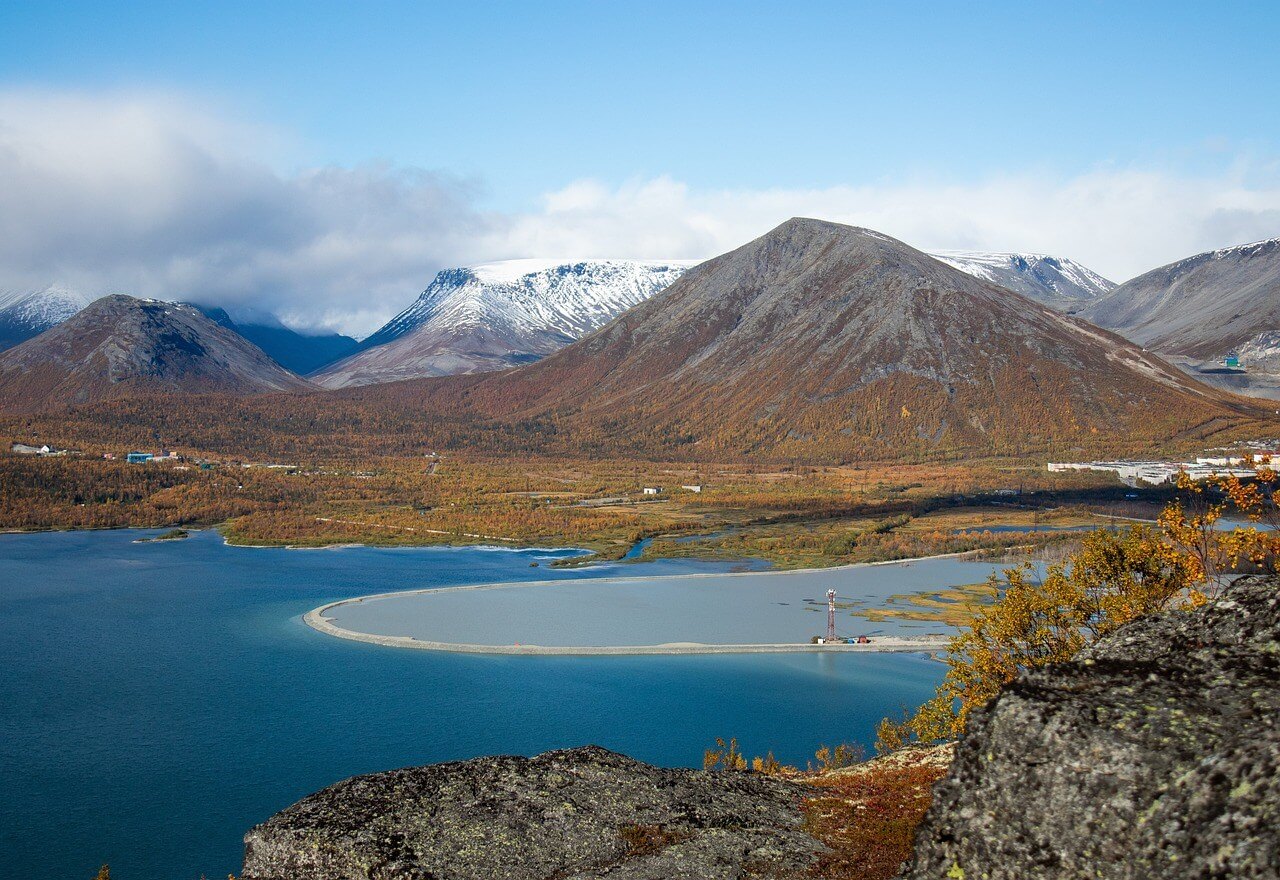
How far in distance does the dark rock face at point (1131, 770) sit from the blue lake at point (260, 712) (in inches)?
1199

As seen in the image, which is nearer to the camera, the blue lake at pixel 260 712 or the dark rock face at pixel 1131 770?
the dark rock face at pixel 1131 770

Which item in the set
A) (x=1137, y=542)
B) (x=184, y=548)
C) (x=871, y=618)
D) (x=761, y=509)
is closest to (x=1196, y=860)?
(x=1137, y=542)

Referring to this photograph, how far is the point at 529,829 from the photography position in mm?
17750

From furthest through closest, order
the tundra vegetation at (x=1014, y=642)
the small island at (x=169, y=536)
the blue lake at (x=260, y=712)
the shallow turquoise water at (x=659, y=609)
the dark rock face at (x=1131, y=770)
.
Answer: the small island at (x=169, y=536)
the shallow turquoise water at (x=659, y=609)
the blue lake at (x=260, y=712)
the tundra vegetation at (x=1014, y=642)
the dark rock face at (x=1131, y=770)

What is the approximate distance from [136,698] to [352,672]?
38.0 feet

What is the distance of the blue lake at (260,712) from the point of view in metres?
40.4

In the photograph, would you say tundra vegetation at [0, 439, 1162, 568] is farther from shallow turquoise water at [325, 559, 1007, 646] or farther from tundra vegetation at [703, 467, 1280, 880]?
tundra vegetation at [703, 467, 1280, 880]

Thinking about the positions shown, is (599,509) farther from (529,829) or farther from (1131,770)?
(1131,770)

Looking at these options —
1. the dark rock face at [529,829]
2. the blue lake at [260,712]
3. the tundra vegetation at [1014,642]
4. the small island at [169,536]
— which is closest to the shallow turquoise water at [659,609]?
the blue lake at [260,712]

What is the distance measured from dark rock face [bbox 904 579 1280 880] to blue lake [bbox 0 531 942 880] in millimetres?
30447

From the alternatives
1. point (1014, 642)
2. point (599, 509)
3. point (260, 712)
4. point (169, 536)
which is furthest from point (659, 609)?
point (169, 536)

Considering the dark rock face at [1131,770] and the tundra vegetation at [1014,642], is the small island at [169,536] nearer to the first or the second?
the tundra vegetation at [1014,642]

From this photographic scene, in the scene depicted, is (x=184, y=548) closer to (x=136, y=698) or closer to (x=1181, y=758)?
(x=136, y=698)

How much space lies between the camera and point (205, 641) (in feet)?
236
